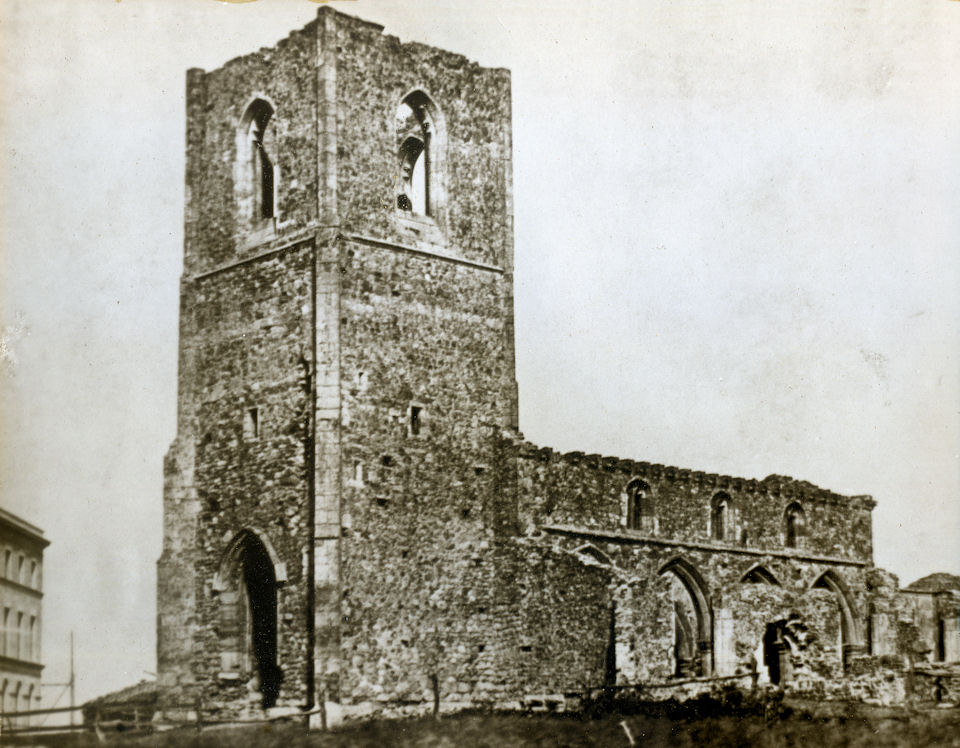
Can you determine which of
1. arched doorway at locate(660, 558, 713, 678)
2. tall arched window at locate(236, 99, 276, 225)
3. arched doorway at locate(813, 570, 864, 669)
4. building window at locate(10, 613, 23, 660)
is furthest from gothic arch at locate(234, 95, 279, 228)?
arched doorway at locate(813, 570, 864, 669)

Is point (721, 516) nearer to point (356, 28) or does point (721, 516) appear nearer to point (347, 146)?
point (347, 146)

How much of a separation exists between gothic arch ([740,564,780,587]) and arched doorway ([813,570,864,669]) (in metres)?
1.65

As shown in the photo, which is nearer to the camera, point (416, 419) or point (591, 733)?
point (591, 733)

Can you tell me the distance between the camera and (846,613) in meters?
38.2

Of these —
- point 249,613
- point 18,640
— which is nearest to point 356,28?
point 249,613

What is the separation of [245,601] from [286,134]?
830 centimetres

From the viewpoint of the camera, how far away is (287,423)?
98.2 feet

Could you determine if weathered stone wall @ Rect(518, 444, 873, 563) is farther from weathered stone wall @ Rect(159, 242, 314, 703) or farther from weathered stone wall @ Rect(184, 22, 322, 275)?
weathered stone wall @ Rect(184, 22, 322, 275)

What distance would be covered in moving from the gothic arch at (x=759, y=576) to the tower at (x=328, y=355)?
761 cm

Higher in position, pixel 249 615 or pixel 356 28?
pixel 356 28

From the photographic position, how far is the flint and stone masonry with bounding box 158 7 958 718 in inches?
1153

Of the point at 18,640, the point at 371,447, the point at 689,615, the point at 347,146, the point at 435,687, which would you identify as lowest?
the point at 435,687

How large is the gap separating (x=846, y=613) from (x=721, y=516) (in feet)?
14.1

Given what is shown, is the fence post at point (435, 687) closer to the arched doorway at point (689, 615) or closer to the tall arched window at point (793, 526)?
the arched doorway at point (689, 615)
